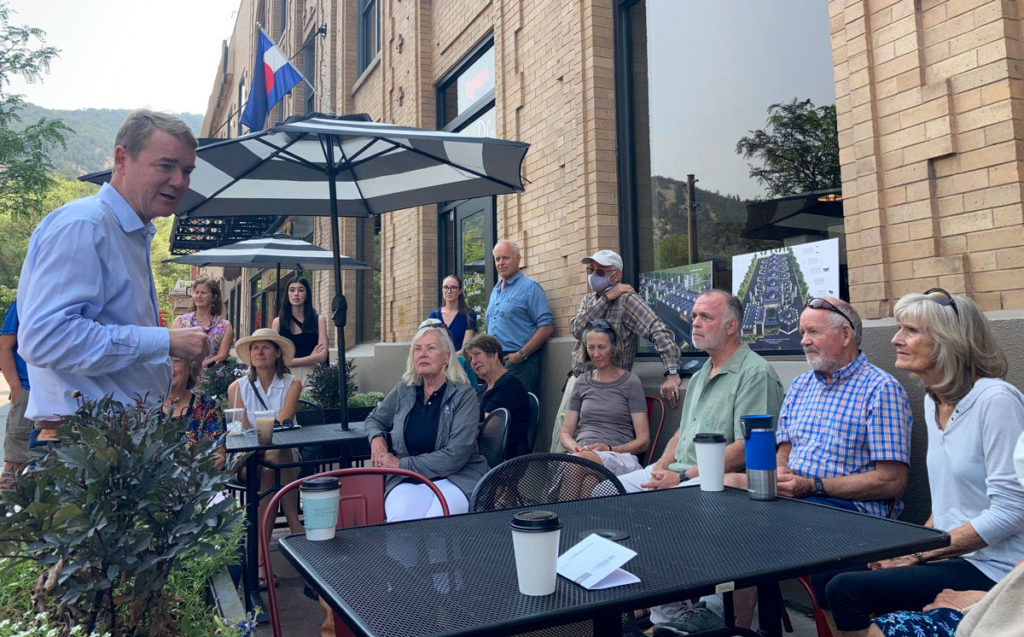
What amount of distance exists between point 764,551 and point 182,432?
1752 mm

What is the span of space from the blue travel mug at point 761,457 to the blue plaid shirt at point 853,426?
675 mm

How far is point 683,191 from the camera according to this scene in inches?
227

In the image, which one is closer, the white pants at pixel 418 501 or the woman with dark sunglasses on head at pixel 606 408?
the white pants at pixel 418 501

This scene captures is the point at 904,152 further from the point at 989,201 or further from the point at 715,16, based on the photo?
the point at 715,16

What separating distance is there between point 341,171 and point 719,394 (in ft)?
10.9

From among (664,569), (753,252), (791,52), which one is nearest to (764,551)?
(664,569)

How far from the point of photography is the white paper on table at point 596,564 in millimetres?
1740

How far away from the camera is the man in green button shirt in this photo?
144 inches

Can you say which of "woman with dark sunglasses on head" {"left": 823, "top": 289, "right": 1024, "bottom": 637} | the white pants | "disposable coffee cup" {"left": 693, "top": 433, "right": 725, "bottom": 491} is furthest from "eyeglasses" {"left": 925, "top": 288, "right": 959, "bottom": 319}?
the white pants

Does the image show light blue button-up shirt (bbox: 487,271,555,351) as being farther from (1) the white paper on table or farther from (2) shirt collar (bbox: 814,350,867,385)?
(1) the white paper on table

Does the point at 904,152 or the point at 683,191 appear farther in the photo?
the point at 683,191

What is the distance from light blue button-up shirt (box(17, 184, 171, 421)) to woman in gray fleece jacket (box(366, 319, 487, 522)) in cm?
182

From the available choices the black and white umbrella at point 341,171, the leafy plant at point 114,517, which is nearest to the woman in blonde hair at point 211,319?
the black and white umbrella at point 341,171

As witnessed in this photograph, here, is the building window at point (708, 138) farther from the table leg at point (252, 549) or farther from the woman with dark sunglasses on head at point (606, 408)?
the table leg at point (252, 549)
